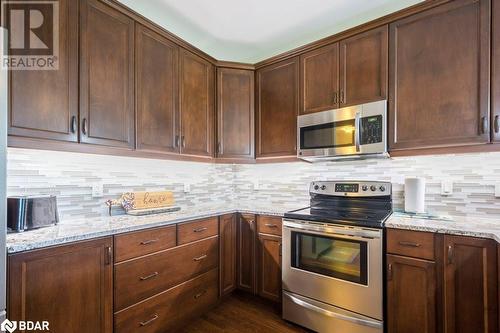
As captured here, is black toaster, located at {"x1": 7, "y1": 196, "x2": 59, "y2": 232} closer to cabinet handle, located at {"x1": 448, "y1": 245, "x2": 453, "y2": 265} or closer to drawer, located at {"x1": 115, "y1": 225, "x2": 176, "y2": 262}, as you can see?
drawer, located at {"x1": 115, "y1": 225, "x2": 176, "y2": 262}

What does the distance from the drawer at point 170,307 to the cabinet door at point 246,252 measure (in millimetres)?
323

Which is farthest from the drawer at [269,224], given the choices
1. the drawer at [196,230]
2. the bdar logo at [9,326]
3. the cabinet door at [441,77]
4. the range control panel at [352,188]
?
the bdar logo at [9,326]

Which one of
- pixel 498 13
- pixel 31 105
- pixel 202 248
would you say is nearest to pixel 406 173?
pixel 498 13

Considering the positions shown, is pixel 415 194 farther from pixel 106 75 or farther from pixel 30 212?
pixel 30 212

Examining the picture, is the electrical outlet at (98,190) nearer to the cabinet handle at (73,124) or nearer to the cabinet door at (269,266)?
the cabinet handle at (73,124)

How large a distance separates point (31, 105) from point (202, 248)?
153 cm

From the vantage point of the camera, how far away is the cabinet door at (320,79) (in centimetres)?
224

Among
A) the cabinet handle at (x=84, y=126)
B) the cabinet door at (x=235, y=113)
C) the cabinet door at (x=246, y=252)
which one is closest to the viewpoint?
the cabinet handle at (x=84, y=126)

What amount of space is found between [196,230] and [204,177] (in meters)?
0.91

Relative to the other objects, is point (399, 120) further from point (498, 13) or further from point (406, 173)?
point (498, 13)

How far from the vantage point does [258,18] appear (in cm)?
235

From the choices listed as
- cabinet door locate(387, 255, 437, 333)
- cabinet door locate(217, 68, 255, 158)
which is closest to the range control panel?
cabinet door locate(387, 255, 437, 333)

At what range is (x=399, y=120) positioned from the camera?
1.92m

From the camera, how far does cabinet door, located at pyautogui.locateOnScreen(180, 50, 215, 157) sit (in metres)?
2.30
